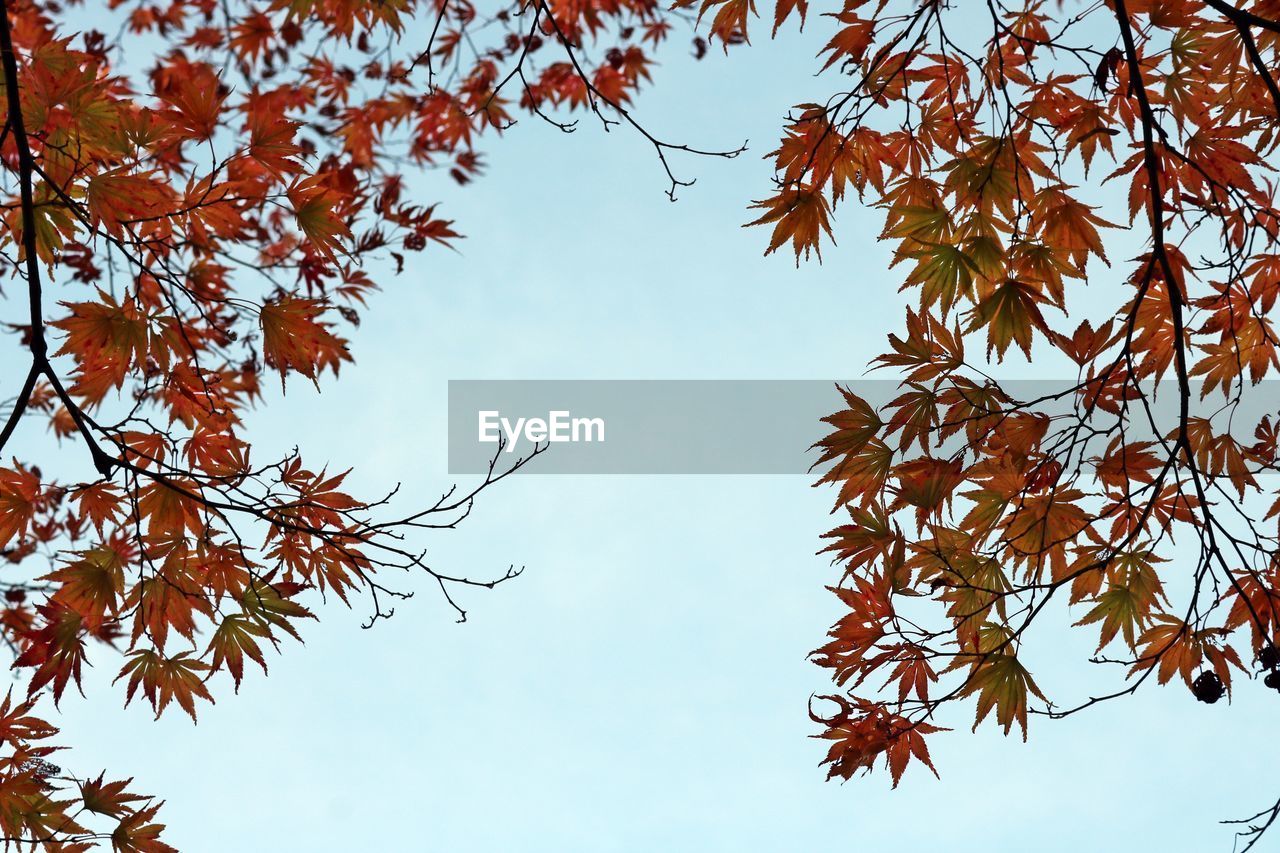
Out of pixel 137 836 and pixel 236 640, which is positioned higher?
pixel 236 640

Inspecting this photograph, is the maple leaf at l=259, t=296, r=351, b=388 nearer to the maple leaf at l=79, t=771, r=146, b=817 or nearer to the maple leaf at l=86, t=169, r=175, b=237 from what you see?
the maple leaf at l=86, t=169, r=175, b=237

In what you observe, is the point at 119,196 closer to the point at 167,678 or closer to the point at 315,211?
the point at 315,211

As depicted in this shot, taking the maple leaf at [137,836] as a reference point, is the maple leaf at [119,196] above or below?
above

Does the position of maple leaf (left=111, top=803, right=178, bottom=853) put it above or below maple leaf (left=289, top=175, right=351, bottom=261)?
below

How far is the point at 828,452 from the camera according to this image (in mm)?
2180

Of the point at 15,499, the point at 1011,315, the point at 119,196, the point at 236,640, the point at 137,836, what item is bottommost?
the point at 137,836

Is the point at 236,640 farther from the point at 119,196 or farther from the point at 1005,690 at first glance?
the point at 1005,690

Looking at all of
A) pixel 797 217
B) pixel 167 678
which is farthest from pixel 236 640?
pixel 797 217

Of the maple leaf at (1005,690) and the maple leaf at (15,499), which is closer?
the maple leaf at (1005,690)

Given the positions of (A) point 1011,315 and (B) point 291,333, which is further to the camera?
(B) point 291,333

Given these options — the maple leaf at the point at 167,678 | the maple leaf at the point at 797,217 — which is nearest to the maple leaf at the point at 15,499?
the maple leaf at the point at 167,678

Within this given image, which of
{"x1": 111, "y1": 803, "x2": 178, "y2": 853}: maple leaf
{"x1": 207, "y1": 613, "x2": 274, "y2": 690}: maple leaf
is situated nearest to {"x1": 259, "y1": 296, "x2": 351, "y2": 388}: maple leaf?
{"x1": 207, "y1": 613, "x2": 274, "y2": 690}: maple leaf

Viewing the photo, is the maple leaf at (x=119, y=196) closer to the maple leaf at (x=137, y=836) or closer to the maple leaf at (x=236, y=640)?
the maple leaf at (x=236, y=640)

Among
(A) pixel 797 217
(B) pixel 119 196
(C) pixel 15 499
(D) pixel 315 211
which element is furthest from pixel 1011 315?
(C) pixel 15 499
